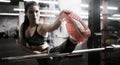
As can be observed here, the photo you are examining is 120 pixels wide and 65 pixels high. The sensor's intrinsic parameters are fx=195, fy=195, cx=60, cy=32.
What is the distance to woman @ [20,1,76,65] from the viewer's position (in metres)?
1.29

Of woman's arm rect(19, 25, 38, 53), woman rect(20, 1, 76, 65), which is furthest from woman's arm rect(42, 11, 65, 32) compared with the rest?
woman's arm rect(19, 25, 38, 53)

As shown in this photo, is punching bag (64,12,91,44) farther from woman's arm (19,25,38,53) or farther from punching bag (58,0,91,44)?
woman's arm (19,25,38,53)

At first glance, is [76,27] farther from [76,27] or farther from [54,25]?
[54,25]

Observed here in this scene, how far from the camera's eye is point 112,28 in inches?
111

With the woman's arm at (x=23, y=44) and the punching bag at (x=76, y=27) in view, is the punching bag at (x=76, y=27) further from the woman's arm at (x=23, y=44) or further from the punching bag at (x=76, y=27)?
the woman's arm at (x=23, y=44)

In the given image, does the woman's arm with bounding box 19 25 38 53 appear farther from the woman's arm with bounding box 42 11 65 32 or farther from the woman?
the woman's arm with bounding box 42 11 65 32

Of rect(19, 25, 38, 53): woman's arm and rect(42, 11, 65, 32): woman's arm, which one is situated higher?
rect(42, 11, 65, 32): woman's arm

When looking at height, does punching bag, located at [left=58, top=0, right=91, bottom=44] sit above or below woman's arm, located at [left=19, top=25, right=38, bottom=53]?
above

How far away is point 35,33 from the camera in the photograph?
1.32m

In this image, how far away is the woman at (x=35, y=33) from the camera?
129 cm

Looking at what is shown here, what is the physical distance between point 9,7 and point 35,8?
0.18 meters

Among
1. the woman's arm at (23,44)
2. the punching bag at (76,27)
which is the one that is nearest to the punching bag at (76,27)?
the punching bag at (76,27)

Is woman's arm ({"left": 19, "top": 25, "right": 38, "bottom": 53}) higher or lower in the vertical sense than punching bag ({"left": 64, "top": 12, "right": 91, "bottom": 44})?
lower

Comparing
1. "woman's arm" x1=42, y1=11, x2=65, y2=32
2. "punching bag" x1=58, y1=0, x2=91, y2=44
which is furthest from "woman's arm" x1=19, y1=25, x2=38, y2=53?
"punching bag" x1=58, y1=0, x2=91, y2=44
